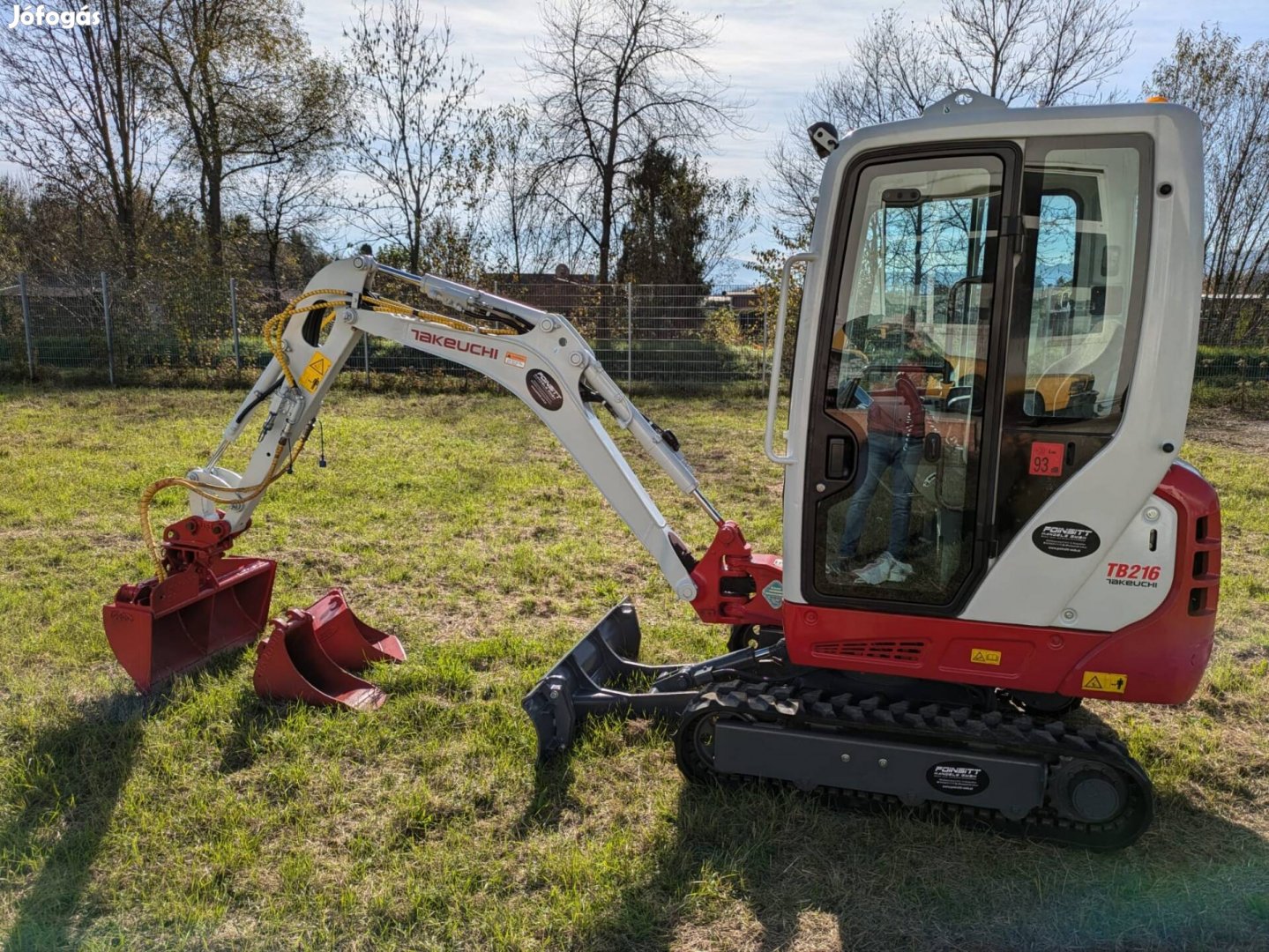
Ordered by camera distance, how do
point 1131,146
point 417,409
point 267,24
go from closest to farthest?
point 1131,146, point 417,409, point 267,24

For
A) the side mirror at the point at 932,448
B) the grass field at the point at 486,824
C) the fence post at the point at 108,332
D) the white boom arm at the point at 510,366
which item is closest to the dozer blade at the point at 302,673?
the grass field at the point at 486,824

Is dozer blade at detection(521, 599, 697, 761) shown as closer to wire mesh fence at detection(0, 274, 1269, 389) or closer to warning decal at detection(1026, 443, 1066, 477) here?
warning decal at detection(1026, 443, 1066, 477)

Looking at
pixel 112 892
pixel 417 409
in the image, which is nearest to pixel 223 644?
pixel 112 892

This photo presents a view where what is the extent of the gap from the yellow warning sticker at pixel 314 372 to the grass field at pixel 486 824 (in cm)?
164

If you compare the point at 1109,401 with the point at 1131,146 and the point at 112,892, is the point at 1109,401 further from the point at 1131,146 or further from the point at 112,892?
the point at 112,892

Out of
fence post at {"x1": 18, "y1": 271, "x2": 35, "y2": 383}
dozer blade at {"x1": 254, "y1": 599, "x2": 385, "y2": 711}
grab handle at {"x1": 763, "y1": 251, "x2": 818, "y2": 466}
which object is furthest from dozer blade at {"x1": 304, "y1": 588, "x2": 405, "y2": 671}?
fence post at {"x1": 18, "y1": 271, "x2": 35, "y2": 383}

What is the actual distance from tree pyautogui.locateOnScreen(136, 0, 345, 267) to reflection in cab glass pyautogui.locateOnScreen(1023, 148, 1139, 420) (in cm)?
2125

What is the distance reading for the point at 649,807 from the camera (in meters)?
3.92

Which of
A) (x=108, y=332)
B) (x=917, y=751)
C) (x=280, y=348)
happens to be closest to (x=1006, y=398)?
(x=917, y=751)

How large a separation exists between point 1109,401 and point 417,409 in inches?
492

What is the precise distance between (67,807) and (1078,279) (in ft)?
15.0

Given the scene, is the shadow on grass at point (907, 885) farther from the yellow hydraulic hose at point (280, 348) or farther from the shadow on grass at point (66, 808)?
the yellow hydraulic hose at point (280, 348)

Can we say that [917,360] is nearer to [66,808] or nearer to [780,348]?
[780,348]

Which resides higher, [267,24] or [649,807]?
[267,24]
